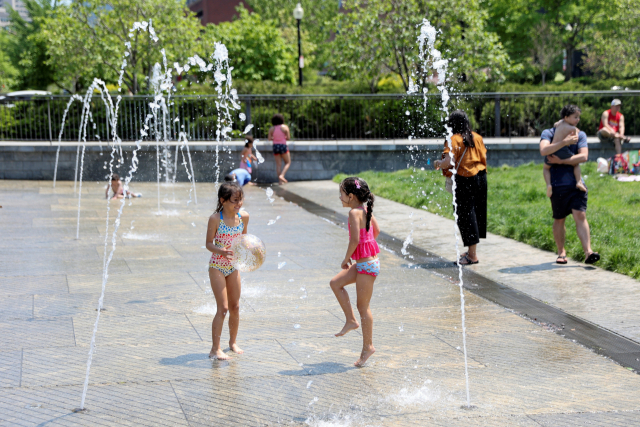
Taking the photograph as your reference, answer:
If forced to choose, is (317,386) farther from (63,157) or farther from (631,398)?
(63,157)

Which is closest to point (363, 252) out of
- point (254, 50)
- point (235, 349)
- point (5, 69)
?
point (235, 349)

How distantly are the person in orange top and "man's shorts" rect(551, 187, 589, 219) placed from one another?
0.78m

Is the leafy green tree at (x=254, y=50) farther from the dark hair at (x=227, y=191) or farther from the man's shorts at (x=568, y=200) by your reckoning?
the dark hair at (x=227, y=191)

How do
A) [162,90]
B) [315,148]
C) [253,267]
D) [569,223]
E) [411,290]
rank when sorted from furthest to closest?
1. [162,90]
2. [315,148]
3. [569,223]
4. [411,290]
5. [253,267]

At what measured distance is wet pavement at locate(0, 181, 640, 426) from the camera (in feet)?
13.5

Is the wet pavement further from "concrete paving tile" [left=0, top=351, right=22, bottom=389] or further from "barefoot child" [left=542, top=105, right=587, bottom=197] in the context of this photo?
"barefoot child" [left=542, top=105, right=587, bottom=197]

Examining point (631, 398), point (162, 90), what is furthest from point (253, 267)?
point (162, 90)

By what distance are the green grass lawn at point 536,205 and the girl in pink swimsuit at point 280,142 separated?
1.28 m

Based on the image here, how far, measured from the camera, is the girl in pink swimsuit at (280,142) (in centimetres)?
1705

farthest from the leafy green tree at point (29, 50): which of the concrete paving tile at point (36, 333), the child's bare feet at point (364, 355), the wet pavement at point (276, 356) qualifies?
the child's bare feet at point (364, 355)

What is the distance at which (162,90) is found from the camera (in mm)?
20641

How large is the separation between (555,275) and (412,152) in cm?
1103

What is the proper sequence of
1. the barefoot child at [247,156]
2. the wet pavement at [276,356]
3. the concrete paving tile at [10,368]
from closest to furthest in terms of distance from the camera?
the wet pavement at [276,356] → the concrete paving tile at [10,368] → the barefoot child at [247,156]

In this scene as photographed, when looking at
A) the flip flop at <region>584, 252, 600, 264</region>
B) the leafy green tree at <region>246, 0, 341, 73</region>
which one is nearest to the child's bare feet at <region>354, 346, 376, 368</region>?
the flip flop at <region>584, 252, 600, 264</region>
